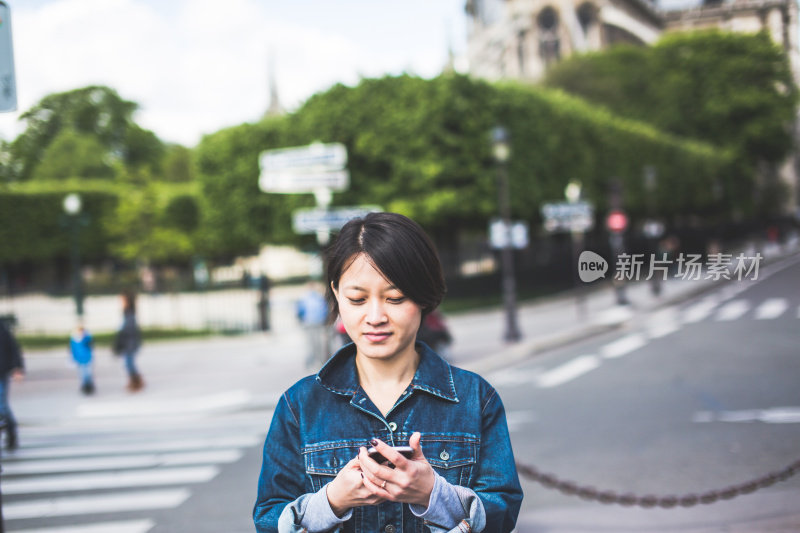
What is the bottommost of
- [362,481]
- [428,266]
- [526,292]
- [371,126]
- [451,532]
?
[526,292]

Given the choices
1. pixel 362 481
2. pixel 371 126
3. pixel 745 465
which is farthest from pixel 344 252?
pixel 371 126

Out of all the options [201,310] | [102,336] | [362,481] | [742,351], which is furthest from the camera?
[201,310]

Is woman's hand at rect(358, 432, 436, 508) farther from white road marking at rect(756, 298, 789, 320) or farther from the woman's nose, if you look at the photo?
white road marking at rect(756, 298, 789, 320)

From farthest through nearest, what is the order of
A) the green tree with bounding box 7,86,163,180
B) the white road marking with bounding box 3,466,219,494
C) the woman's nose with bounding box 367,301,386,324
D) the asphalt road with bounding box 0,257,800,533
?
1. the green tree with bounding box 7,86,163,180
2. the white road marking with bounding box 3,466,219,494
3. the asphalt road with bounding box 0,257,800,533
4. the woman's nose with bounding box 367,301,386,324

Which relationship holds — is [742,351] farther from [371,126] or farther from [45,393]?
[371,126]

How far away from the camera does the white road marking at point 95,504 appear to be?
6223mm

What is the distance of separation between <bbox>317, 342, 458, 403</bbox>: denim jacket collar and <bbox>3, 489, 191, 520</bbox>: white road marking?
487 cm

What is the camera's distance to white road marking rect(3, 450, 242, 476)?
7.77 meters

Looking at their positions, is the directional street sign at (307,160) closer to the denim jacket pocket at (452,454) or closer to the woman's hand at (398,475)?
the denim jacket pocket at (452,454)

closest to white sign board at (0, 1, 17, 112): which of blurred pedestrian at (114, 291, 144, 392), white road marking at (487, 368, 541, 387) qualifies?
white road marking at (487, 368, 541, 387)

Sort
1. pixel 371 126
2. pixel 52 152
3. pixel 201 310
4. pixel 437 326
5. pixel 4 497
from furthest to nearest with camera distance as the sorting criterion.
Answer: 1. pixel 52 152
2. pixel 371 126
3. pixel 201 310
4. pixel 437 326
5. pixel 4 497

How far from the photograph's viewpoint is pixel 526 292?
29062mm

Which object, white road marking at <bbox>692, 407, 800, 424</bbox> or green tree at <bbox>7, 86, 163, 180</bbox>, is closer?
white road marking at <bbox>692, 407, 800, 424</bbox>

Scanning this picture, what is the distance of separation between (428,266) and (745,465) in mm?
5319
